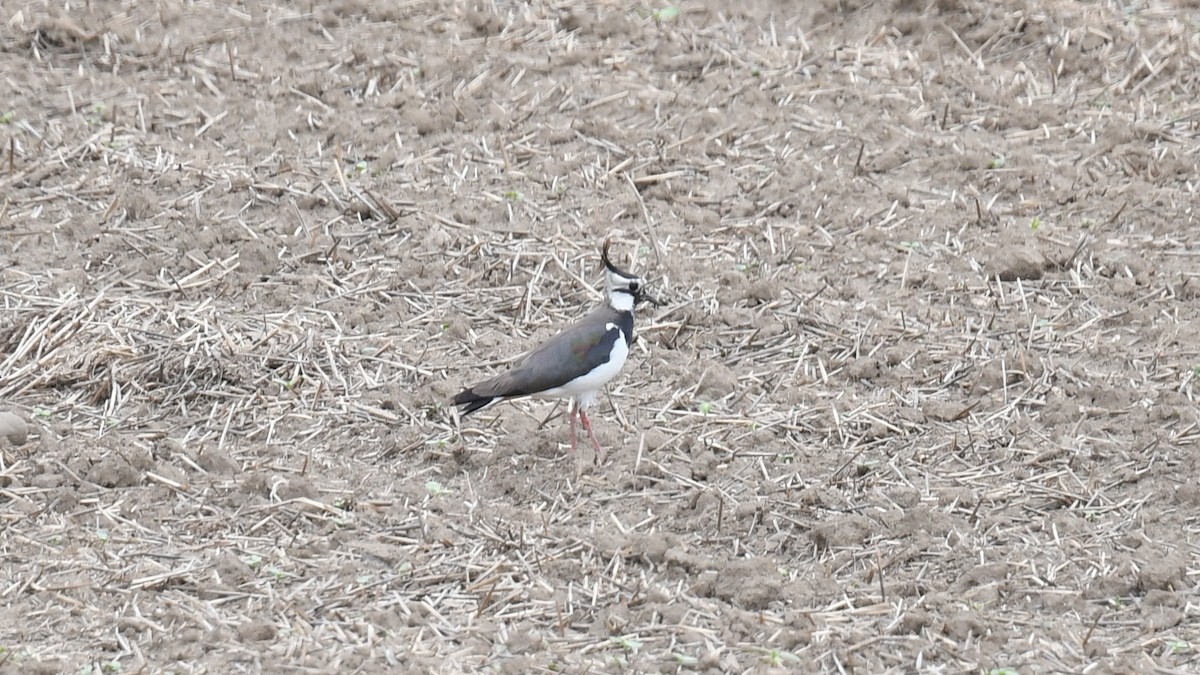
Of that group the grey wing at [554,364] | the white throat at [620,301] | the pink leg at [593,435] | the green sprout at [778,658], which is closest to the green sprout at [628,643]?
the green sprout at [778,658]

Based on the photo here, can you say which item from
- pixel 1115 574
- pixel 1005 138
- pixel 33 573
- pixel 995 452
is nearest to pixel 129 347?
pixel 33 573

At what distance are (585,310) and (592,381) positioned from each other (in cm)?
141

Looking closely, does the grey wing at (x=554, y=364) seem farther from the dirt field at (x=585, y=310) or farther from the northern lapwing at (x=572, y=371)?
the dirt field at (x=585, y=310)

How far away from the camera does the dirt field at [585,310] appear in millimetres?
6195

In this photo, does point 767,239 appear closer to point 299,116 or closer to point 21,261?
point 299,116

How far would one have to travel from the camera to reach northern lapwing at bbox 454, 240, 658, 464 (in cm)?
732

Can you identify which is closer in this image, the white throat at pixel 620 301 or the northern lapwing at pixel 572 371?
the northern lapwing at pixel 572 371

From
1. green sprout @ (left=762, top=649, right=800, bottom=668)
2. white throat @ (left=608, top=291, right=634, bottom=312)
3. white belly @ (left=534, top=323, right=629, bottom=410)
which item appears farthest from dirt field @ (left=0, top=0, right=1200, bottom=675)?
white throat @ (left=608, top=291, right=634, bottom=312)

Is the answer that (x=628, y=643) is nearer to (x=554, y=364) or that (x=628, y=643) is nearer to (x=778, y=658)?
(x=778, y=658)

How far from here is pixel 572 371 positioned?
7391 mm

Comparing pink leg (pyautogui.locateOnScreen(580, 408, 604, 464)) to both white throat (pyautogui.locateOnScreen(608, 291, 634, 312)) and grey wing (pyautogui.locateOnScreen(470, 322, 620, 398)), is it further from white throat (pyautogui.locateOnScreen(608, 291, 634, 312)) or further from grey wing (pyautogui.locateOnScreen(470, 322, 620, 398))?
white throat (pyautogui.locateOnScreen(608, 291, 634, 312))

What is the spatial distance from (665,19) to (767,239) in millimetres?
3017

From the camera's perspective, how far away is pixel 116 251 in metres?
9.18

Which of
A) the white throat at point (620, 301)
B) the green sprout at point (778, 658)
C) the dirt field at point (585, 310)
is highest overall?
the green sprout at point (778, 658)
